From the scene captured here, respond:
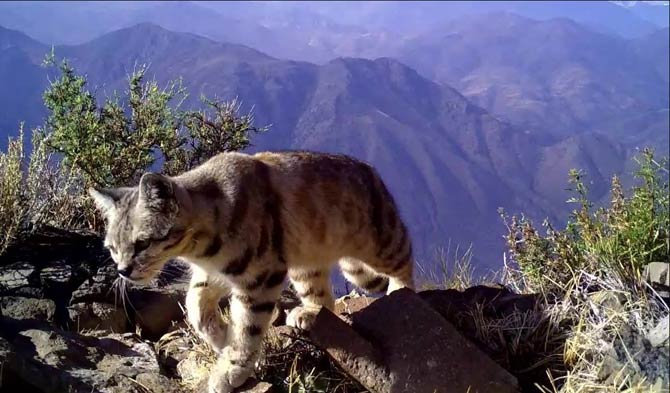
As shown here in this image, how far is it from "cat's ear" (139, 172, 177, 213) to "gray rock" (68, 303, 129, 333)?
6.11 ft

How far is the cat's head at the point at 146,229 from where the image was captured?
3.94 metres

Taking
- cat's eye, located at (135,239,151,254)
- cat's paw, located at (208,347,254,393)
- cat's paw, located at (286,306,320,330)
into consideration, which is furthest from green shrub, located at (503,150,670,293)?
cat's eye, located at (135,239,151,254)

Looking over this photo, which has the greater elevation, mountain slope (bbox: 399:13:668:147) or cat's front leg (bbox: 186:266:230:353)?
cat's front leg (bbox: 186:266:230:353)

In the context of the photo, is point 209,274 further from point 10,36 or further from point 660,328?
point 10,36

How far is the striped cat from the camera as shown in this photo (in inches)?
159

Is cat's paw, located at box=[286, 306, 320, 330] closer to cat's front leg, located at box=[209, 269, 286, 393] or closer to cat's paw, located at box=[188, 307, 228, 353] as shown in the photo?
cat's front leg, located at box=[209, 269, 286, 393]

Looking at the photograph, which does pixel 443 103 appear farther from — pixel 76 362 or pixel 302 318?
pixel 76 362

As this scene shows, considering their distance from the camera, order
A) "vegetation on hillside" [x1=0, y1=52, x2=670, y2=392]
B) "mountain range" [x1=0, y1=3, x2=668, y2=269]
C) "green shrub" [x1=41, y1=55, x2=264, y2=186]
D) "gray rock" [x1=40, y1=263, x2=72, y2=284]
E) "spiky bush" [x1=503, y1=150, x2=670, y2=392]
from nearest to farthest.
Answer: "spiky bush" [x1=503, y1=150, x2=670, y2=392] → "vegetation on hillside" [x1=0, y1=52, x2=670, y2=392] → "gray rock" [x1=40, y1=263, x2=72, y2=284] → "green shrub" [x1=41, y1=55, x2=264, y2=186] → "mountain range" [x1=0, y1=3, x2=668, y2=269]

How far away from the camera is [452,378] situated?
4.26 meters

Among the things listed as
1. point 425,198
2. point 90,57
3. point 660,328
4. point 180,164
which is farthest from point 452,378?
point 425,198

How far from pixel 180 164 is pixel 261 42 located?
60657 millimetres

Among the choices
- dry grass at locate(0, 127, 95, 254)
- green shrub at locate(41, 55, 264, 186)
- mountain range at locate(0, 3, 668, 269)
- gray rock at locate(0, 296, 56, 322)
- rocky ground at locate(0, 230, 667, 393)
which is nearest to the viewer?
rocky ground at locate(0, 230, 667, 393)

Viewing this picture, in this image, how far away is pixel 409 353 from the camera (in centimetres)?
441

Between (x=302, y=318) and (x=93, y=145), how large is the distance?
3595 mm
